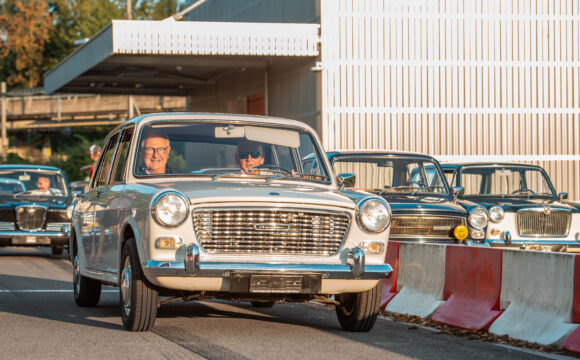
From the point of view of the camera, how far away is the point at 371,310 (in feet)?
29.7

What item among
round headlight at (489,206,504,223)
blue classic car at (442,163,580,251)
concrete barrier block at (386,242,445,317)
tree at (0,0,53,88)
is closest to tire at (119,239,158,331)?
concrete barrier block at (386,242,445,317)

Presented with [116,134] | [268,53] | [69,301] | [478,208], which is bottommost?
[69,301]

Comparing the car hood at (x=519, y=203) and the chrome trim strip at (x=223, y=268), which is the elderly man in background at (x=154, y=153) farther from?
the car hood at (x=519, y=203)

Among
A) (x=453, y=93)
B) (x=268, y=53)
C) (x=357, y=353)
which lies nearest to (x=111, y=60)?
(x=268, y=53)

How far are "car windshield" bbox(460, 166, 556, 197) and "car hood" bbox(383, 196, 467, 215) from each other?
118 inches

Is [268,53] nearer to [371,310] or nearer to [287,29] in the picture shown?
[287,29]

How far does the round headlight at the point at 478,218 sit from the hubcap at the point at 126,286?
601 centimetres

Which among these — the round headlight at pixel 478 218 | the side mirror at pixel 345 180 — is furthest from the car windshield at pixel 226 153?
the round headlight at pixel 478 218

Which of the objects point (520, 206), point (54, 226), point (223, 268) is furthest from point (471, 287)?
point (54, 226)

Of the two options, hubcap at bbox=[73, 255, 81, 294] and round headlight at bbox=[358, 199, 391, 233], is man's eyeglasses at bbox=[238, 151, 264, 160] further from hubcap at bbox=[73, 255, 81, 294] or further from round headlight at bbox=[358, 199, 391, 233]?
hubcap at bbox=[73, 255, 81, 294]

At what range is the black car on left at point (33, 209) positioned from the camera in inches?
790

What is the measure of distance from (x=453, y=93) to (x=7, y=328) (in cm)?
2154

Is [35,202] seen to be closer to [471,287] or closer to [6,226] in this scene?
[6,226]

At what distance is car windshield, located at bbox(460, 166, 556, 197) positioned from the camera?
16.5 meters
